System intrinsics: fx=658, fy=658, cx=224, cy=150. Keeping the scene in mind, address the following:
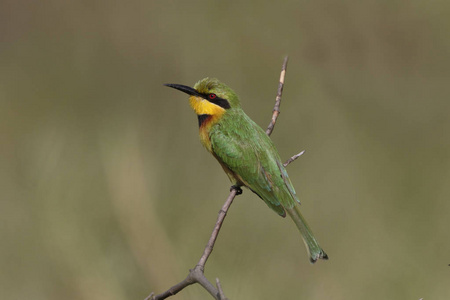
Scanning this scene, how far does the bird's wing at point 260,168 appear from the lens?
2137 mm

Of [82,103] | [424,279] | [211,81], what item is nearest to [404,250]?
[424,279]

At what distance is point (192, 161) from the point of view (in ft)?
10.1

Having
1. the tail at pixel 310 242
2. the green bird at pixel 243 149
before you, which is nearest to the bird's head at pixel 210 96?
the green bird at pixel 243 149

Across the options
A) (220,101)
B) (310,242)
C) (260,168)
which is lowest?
(310,242)

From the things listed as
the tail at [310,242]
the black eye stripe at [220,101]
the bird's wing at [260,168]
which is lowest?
the tail at [310,242]

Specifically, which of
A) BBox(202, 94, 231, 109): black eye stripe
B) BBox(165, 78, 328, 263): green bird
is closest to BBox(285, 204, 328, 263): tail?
BBox(165, 78, 328, 263): green bird

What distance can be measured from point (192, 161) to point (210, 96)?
3.06ft

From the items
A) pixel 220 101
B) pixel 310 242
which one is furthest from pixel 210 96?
pixel 310 242

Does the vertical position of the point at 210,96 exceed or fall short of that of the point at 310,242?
it exceeds it

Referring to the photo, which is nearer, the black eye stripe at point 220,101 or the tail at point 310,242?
the tail at point 310,242

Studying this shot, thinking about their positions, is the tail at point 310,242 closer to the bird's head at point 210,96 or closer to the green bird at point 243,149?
the green bird at point 243,149

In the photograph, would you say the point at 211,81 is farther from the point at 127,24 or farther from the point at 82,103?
the point at 127,24

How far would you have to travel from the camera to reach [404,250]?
2.84 m

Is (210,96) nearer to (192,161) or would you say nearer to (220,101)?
(220,101)
